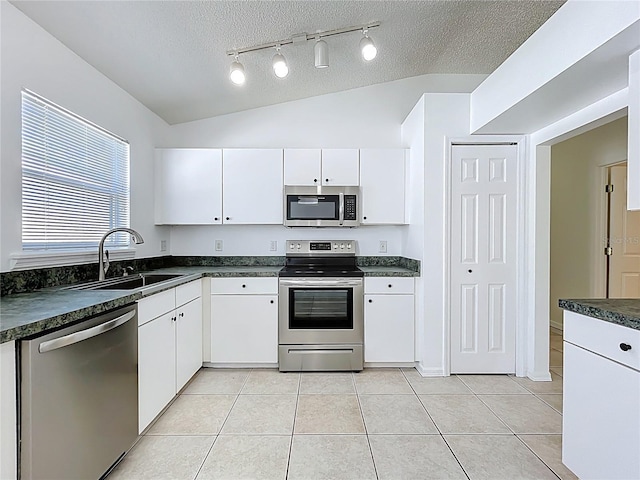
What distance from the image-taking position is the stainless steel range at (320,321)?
329 cm

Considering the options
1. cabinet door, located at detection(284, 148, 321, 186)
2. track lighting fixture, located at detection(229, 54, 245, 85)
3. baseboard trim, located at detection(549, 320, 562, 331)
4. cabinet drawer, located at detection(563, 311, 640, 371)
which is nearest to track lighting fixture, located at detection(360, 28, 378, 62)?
track lighting fixture, located at detection(229, 54, 245, 85)

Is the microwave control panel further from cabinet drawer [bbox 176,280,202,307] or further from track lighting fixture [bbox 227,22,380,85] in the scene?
cabinet drawer [bbox 176,280,202,307]

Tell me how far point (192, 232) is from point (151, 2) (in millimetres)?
2310

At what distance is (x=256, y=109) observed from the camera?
388 centimetres

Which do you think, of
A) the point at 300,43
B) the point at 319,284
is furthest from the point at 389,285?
the point at 300,43

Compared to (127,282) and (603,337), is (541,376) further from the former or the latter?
(127,282)

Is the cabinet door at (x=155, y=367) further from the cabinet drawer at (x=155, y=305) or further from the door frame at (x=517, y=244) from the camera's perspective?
the door frame at (x=517, y=244)

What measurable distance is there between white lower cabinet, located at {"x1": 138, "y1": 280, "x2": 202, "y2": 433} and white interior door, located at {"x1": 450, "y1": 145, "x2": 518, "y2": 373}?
7.00 ft

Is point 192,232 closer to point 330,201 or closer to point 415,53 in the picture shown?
point 330,201

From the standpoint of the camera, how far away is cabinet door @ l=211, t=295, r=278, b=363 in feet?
10.9

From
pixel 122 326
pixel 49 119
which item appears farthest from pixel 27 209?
pixel 122 326

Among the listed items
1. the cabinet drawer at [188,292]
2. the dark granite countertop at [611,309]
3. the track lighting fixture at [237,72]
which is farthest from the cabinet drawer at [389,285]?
the track lighting fixture at [237,72]

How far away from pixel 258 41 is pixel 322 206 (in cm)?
150

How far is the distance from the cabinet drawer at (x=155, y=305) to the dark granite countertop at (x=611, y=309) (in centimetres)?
218
